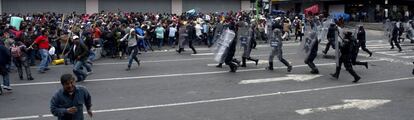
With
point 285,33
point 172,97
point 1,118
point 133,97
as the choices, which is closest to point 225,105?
point 172,97

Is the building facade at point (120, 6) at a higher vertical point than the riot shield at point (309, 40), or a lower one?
higher

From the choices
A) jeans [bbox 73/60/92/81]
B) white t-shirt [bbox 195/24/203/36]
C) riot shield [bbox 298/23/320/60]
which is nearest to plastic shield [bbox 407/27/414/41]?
white t-shirt [bbox 195/24/203/36]

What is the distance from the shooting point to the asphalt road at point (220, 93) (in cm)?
1018

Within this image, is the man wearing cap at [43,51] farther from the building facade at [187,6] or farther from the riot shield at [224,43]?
the building facade at [187,6]

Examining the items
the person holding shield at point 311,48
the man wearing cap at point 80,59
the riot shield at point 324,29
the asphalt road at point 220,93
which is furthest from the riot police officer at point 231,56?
the man wearing cap at point 80,59

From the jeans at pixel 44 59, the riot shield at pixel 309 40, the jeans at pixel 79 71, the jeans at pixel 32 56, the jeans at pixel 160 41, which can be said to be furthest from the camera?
the jeans at pixel 160 41

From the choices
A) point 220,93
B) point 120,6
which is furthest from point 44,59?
point 120,6

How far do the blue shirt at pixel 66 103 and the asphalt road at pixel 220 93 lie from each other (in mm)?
2817

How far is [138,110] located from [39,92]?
11.3 feet

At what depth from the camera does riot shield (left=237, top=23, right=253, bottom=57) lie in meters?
17.5

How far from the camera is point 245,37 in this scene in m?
17.8

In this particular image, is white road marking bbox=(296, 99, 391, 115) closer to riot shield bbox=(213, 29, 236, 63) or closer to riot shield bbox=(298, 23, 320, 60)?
riot shield bbox=(298, 23, 320, 60)

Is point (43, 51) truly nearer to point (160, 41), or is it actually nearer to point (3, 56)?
point (3, 56)

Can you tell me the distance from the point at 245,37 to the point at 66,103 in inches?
452
